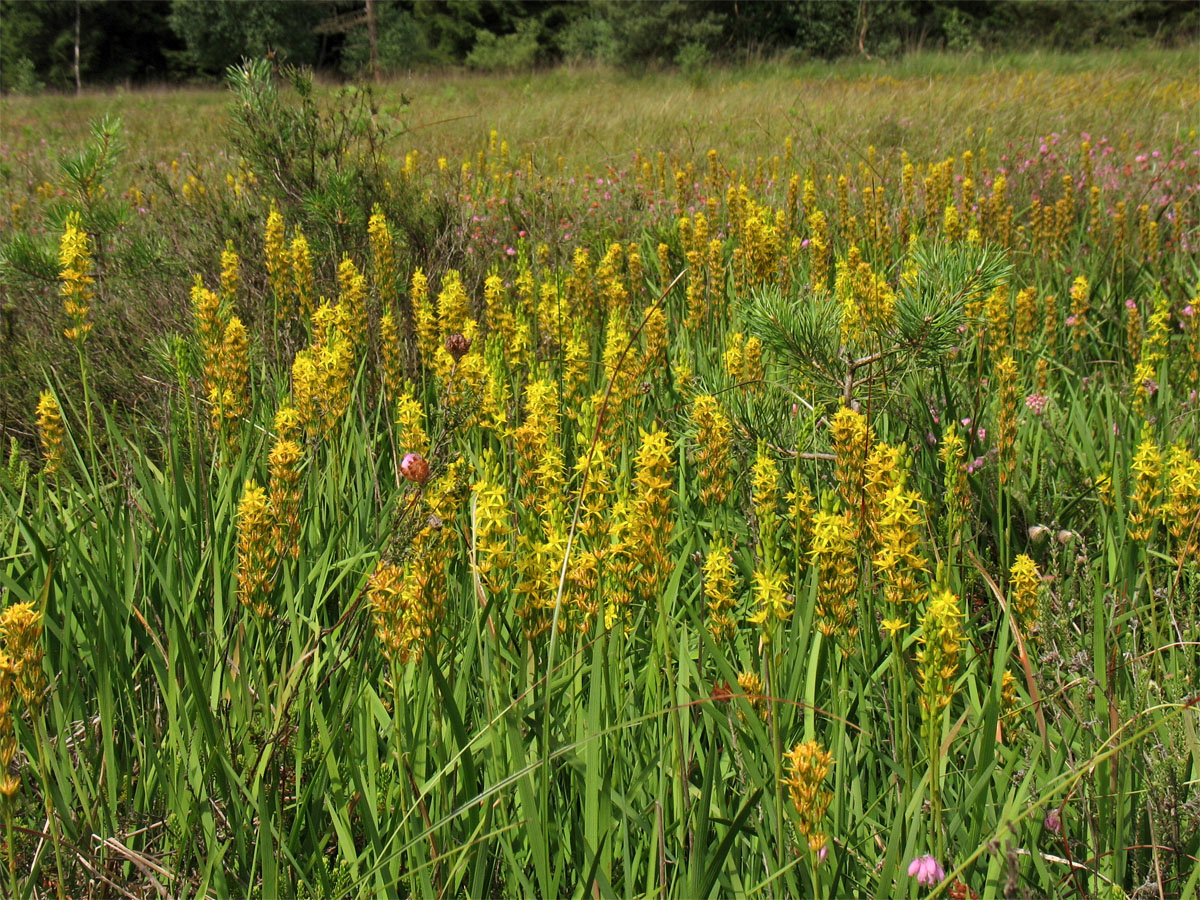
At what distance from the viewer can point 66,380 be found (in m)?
3.45

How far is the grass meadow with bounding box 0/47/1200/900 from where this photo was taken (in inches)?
50.7

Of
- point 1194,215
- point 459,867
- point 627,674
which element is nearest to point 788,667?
point 627,674

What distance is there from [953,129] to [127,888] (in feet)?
26.5

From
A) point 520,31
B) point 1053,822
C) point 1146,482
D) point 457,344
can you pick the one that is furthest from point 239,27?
point 1053,822

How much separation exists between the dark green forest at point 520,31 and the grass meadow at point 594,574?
20825 mm

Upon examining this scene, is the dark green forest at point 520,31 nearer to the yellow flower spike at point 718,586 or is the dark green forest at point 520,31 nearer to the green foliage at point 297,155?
the green foliage at point 297,155

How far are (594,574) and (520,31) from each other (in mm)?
41105

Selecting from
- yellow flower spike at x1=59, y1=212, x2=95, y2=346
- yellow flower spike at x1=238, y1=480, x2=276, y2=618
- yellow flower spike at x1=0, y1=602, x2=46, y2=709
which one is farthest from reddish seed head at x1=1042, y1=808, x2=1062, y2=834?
yellow flower spike at x1=59, y1=212, x2=95, y2=346

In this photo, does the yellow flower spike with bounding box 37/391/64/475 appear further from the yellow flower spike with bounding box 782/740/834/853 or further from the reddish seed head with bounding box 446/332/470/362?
the yellow flower spike with bounding box 782/740/834/853

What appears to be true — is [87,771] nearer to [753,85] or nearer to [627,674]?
[627,674]

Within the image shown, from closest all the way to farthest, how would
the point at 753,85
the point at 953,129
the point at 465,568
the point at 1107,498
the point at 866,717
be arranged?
the point at 866,717, the point at 465,568, the point at 1107,498, the point at 953,129, the point at 753,85

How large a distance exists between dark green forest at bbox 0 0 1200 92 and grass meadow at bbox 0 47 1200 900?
68.3ft

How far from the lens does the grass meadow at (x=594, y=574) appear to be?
4.22 ft

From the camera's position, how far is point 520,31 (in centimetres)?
3825
